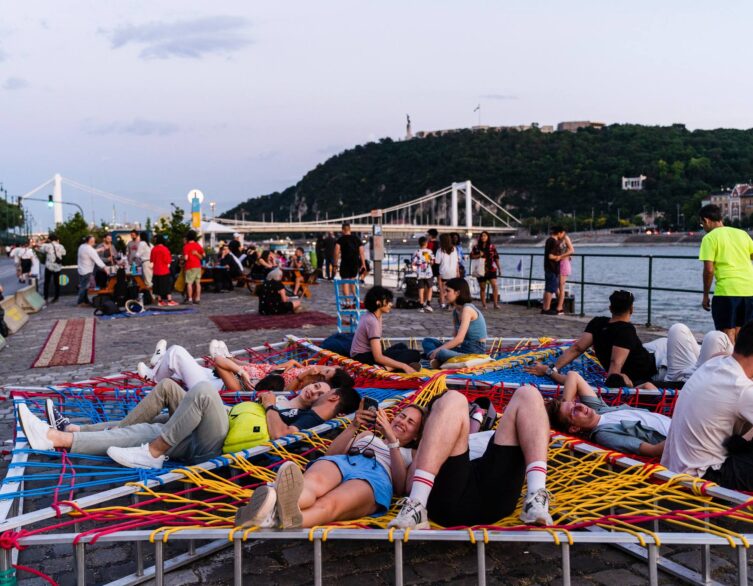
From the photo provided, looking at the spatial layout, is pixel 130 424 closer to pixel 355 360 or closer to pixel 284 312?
pixel 355 360

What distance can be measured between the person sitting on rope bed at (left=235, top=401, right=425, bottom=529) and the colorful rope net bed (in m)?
0.06

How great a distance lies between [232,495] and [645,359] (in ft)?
10.7

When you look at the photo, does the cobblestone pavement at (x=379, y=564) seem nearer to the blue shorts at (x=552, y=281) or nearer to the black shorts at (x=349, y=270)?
the blue shorts at (x=552, y=281)

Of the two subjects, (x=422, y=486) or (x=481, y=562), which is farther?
(x=422, y=486)

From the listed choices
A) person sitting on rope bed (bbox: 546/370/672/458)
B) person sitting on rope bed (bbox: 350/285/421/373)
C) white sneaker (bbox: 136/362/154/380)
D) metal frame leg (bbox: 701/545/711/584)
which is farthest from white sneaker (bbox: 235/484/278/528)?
white sneaker (bbox: 136/362/154/380)

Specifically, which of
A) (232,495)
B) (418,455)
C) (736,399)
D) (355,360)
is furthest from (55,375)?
(736,399)

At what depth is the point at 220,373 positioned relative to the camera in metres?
4.95

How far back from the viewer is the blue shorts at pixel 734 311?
596 centimetres

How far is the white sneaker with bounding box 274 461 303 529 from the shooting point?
2.33 meters

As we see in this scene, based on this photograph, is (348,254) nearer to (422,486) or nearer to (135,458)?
(135,458)

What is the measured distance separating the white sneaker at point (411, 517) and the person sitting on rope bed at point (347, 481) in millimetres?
232

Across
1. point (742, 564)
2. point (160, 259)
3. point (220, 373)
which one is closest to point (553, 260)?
point (220, 373)

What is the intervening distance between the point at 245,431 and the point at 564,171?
77.5 meters

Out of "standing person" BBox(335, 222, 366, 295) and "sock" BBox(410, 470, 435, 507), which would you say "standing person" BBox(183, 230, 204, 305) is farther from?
"sock" BBox(410, 470, 435, 507)
